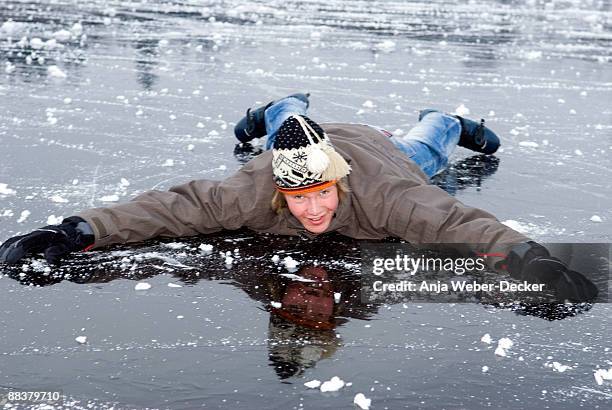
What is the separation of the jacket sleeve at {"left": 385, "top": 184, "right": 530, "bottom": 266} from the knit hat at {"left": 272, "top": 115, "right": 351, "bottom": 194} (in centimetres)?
34

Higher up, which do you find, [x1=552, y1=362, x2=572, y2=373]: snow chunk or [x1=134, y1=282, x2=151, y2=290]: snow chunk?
[x1=552, y1=362, x2=572, y2=373]: snow chunk

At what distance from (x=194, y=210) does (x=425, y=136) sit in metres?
1.87

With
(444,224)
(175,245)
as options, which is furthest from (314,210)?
(175,245)

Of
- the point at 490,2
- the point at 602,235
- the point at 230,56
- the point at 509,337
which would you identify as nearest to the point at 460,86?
the point at 230,56

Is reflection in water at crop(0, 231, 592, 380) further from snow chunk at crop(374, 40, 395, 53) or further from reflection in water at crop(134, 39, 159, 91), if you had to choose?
snow chunk at crop(374, 40, 395, 53)

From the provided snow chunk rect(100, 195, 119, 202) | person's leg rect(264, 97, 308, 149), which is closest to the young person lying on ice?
snow chunk rect(100, 195, 119, 202)

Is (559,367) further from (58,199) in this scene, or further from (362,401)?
(58,199)

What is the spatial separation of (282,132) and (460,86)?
5.13m

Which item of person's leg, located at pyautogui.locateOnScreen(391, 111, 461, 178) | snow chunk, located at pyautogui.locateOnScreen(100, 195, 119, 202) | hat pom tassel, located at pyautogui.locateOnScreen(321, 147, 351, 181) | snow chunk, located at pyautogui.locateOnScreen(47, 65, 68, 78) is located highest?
hat pom tassel, located at pyautogui.locateOnScreen(321, 147, 351, 181)

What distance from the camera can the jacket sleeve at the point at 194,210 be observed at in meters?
4.44

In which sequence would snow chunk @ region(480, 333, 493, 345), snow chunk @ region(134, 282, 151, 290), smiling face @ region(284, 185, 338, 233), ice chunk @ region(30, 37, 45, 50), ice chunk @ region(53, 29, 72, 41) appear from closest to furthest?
snow chunk @ region(480, 333, 493, 345) < snow chunk @ region(134, 282, 151, 290) < smiling face @ region(284, 185, 338, 233) < ice chunk @ region(30, 37, 45, 50) < ice chunk @ region(53, 29, 72, 41)

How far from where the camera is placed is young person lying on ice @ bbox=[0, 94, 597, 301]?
13.3 feet

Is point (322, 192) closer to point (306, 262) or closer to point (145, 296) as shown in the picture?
point (306, 262)

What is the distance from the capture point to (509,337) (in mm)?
3572
